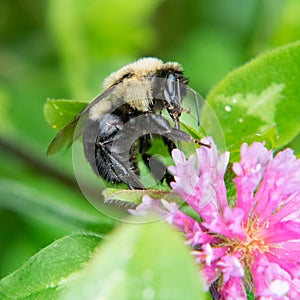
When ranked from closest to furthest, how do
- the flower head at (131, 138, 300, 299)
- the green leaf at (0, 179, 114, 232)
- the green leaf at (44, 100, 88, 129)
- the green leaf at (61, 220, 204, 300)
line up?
the green leaf at (61, 220, 204, 300), the flower head at (131, 138, 300, 299), the green leaf at (44, 100, 88, 129), the green leaf at (0, 179, 114, 232)

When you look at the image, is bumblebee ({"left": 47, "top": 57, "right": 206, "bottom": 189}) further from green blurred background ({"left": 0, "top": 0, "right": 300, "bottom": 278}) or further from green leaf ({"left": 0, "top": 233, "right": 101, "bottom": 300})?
green blurred background ({"left": 0, "top": 0, "right": 300, "bottom": 278})

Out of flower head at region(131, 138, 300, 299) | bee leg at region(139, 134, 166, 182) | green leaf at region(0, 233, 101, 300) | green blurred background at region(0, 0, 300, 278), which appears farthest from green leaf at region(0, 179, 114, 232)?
flower head at region(131, 138, 300, 299)

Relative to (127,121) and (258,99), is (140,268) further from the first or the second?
(258,99)

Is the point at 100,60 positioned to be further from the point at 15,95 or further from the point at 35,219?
the point at 35,219

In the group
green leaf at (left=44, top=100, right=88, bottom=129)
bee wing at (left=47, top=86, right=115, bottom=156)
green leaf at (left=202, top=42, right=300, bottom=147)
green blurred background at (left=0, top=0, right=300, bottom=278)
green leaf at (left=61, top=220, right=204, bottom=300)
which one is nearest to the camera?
green leaf at (left=61, top=220, right=204, bottom=300)

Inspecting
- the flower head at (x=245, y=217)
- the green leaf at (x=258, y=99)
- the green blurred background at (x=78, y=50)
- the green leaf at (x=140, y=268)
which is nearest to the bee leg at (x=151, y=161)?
the flower head at (x=245, y=217)

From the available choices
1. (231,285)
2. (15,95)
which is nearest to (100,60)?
(15,95)

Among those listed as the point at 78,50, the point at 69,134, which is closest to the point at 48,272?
the point at 69,134
